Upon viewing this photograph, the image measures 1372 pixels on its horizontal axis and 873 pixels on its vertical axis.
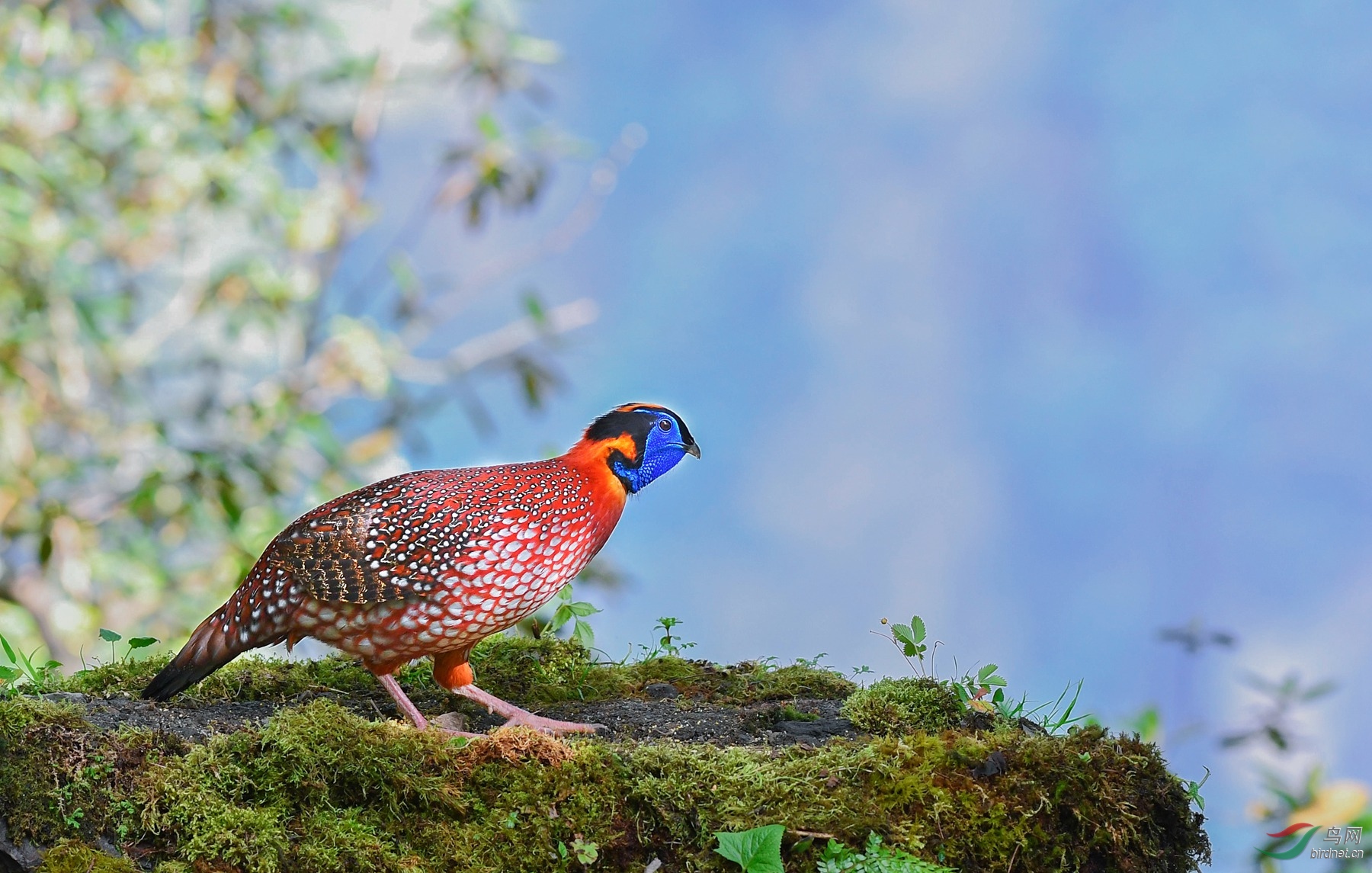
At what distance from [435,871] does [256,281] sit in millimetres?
5095

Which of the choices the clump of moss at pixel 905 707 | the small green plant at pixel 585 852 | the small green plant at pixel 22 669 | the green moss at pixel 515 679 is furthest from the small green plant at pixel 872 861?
the small green plant at pixel 22 669

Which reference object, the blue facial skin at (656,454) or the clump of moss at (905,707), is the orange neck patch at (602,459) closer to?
the blue facial skin at (656,454)

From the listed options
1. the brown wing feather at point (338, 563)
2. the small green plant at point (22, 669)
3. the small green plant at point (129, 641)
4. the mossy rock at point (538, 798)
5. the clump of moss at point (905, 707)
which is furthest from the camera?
the small green plant at point (129, 641)

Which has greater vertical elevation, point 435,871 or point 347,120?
point 347,120

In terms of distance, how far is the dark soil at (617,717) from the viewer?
13.1 ft

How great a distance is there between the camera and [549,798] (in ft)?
11.2

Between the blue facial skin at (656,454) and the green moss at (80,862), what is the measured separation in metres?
2.04

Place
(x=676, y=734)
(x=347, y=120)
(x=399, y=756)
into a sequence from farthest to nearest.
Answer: (x=347, y=120) < (x=676, y=734) < (x=399, y=756)

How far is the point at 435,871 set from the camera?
3.32 meters

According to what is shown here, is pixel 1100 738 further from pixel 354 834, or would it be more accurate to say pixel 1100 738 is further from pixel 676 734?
pixel 354 834

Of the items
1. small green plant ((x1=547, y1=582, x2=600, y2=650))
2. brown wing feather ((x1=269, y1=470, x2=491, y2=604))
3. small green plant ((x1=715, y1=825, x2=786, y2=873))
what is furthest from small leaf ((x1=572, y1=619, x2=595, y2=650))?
small green plant ((x1=715, y1=825, x2=786, y2=873))

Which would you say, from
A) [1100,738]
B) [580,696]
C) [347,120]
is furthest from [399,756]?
[347,120]

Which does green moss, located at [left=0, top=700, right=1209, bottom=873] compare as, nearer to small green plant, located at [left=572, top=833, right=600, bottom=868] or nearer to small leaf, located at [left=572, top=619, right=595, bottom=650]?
small green plant, located at [left=572, top=833, right=600, bottom=868]

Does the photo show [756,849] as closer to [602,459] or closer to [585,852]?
[585,852]
